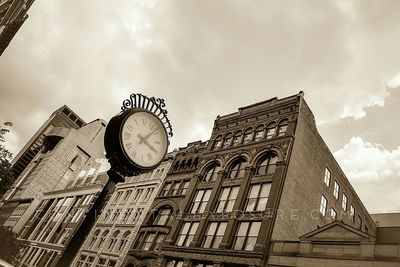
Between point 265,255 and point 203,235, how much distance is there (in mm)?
6852

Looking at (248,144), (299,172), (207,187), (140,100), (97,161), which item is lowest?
Result: (140,100)

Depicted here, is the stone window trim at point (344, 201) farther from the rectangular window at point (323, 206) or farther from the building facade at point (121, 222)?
the building facade at point (121, 222)

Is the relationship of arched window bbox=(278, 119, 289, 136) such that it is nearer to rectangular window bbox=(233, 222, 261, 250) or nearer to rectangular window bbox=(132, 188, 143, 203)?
rectangular window bbox=(233, 222, 261, 250)

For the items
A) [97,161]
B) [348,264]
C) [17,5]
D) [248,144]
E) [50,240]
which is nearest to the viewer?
[348,264]

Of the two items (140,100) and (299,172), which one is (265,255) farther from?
(140,100)

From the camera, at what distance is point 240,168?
100 ft

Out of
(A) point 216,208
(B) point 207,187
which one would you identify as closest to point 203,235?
(A) point 216,208

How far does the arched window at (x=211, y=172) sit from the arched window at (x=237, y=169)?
186 cm

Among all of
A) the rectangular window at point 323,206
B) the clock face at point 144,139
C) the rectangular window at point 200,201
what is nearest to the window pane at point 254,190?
the rectangular window at point 200,201

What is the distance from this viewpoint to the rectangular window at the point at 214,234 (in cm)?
2616

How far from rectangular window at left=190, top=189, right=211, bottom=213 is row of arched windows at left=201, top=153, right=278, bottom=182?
145 cm

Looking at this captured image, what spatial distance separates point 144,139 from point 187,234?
25.3m

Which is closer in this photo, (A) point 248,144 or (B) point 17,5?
(A) point 248,144

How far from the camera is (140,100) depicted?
5.62 metres
